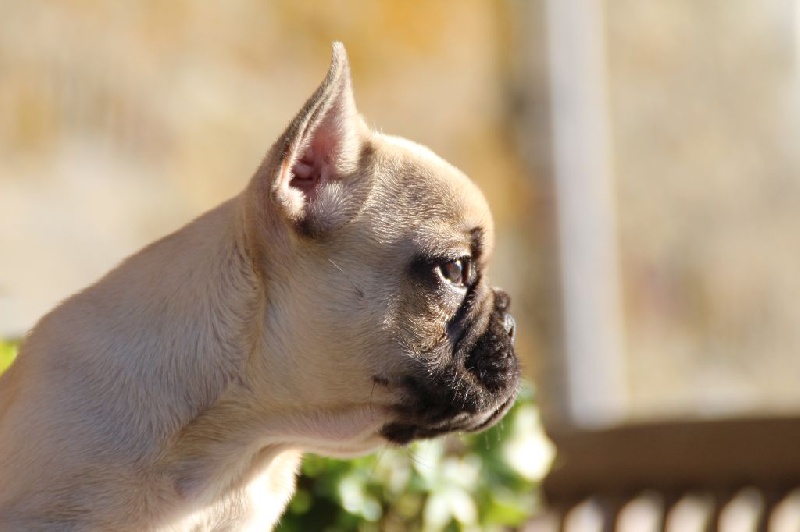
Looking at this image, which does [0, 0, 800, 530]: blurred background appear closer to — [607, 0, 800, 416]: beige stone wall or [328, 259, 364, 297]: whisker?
[607, 0, 800, 416]: beige stone wall

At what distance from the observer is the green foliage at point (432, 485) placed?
1981 mm

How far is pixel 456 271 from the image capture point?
5.14 feet

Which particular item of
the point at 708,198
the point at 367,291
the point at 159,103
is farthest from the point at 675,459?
the point at 708,198

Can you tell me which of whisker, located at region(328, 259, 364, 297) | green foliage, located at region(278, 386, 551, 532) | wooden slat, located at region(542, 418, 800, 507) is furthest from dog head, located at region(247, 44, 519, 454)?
wooden slat, located at region(542, 418, 800, 507)

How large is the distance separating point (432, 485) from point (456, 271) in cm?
62

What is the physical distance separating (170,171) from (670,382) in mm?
2733

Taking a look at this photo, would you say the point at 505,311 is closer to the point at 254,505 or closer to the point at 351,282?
the point at 351,282

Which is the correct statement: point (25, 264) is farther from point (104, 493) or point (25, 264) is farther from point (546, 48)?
point (546, 48)

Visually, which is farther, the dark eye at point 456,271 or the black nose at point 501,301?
the black nose at point 501,301

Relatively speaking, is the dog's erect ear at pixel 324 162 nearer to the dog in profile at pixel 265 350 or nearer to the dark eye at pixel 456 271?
the dog in profile at pixel 265 350

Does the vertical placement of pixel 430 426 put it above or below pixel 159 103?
below

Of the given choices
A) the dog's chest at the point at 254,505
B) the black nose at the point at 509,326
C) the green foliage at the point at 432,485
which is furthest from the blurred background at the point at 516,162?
the black nose at the point at 509,326

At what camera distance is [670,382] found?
4965 mm

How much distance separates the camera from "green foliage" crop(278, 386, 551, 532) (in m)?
1.98
